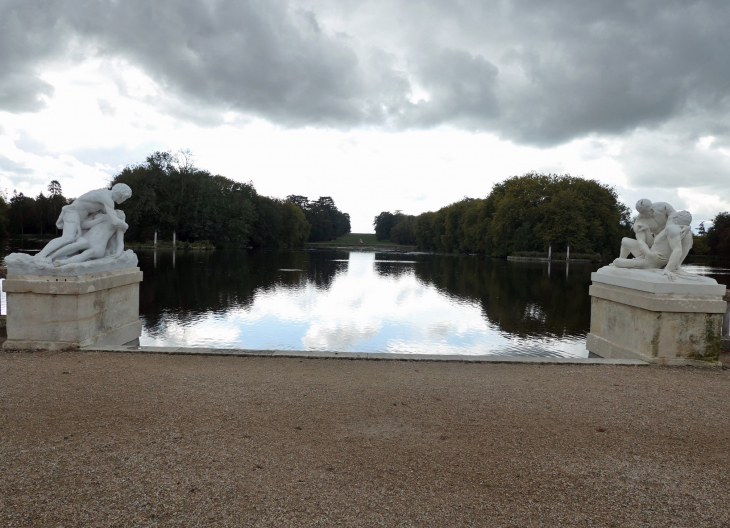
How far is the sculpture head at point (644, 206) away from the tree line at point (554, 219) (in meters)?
44.6

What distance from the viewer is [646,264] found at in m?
6.97

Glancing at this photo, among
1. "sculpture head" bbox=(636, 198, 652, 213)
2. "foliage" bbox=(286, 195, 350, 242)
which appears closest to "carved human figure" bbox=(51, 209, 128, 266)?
"sculpture head" bbox=(636, 198, 652, 213)

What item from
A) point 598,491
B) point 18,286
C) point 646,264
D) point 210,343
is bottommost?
point 210,343

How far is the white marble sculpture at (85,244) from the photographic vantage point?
6383 millimetres

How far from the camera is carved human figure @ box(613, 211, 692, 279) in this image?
258 inches

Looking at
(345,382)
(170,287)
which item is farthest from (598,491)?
(170,287)

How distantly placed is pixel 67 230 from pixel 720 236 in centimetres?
7819

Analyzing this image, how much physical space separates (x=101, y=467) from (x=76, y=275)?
4209mm

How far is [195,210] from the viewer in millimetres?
53312

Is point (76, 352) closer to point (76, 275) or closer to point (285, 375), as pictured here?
point (76, 275)

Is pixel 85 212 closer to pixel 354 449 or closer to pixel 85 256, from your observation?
pixel 85 256

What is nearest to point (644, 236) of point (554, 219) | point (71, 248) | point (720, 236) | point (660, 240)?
point (660, 240)

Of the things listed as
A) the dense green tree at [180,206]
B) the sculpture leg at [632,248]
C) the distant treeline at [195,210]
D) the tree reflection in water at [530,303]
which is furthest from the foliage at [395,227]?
the sculpture leg at [632,248]

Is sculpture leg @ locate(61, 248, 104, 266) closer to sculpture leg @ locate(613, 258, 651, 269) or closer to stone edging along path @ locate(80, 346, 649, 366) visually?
stone edging along path @ locate(80, 346, 649, 366)
